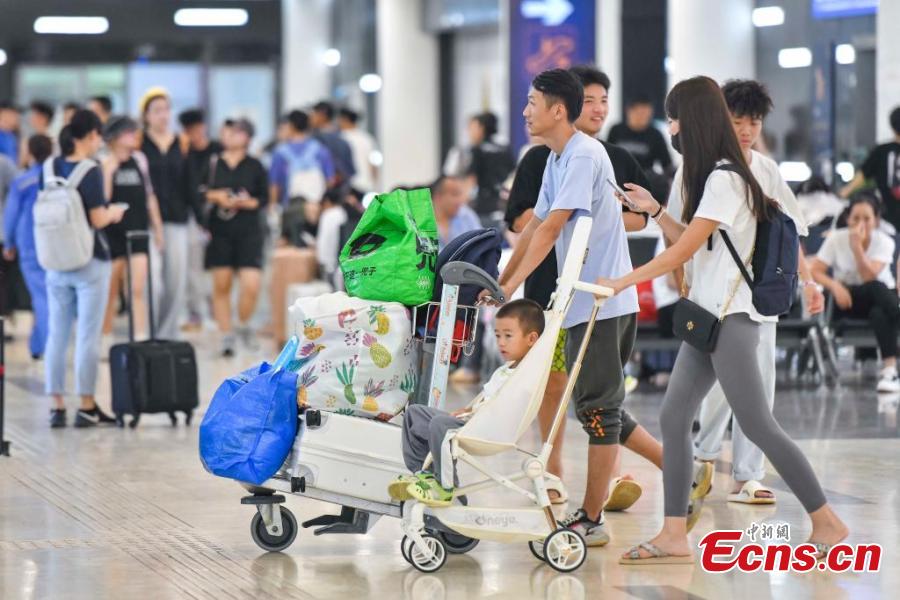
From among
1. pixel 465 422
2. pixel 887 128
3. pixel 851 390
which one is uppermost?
pixel 887 128

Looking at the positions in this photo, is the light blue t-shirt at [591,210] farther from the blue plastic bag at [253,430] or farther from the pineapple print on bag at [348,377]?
the blue plastic bag at [253,430]

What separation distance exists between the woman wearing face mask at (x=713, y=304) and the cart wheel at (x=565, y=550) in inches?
9.5

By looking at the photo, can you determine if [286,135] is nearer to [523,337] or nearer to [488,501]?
[488,501]

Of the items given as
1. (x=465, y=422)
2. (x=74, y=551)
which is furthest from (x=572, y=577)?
(x=74, y=551)

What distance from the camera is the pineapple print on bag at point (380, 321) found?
231 inches

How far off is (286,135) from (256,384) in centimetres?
1115

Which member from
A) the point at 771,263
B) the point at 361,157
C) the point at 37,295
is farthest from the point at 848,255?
the point at 361,157

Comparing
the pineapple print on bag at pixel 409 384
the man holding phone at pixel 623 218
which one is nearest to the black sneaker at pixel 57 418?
the man holding phone at pixel 623 218

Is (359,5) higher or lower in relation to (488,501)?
higher

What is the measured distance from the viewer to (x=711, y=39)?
53.6ft

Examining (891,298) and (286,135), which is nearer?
(891,298)

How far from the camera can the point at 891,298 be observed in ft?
37.3

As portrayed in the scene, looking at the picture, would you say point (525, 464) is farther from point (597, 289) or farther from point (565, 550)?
point (597, 289)

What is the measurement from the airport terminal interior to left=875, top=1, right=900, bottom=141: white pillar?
2cm
